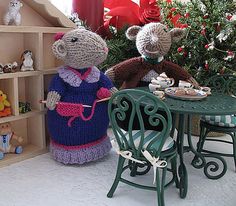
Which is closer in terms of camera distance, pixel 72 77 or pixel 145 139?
pixel 145 139

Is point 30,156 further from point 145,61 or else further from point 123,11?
point 123,11

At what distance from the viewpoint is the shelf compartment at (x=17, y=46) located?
221cm

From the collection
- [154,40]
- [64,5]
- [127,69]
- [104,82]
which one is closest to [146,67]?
[127,69]

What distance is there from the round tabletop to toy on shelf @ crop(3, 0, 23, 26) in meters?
1.06

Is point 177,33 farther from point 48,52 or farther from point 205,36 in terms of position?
point 48,52

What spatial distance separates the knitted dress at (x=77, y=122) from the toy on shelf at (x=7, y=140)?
10.1 inches

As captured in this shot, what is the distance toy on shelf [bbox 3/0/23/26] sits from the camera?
206 cm

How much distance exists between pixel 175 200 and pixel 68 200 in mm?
580

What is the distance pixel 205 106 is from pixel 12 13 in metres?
1.28

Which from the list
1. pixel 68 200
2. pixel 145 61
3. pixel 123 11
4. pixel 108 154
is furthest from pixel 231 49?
pixel 68 200

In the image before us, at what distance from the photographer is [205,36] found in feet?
8.41

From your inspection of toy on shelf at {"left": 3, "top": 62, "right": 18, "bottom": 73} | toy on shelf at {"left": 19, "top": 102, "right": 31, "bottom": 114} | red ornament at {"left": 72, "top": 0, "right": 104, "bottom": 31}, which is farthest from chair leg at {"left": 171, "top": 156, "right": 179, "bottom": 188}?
red ornament at {"left": 72, "top": 0, "right": 104, "bottom": 31}

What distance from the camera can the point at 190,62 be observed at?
8.93 ft

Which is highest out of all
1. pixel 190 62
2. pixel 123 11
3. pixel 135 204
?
pixel 123 11
